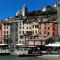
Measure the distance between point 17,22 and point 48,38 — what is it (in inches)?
762

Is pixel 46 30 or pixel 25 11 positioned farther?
pixel 25 11

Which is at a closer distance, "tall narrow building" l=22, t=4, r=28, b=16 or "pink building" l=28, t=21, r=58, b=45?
"pink building" l=28, t=21, r=58, b=45

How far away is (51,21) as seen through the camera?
97938 millimetres

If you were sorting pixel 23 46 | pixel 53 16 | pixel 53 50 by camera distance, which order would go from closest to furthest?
pixel 53 50 < pixel 23 46 < pixel 53 16

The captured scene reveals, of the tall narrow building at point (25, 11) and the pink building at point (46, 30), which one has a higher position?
the tall narrow building at point (25, 11)

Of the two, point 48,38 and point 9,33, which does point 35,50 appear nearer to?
point 48,38

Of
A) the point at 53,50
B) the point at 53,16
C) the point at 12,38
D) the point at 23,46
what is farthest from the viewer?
the point at 53,16

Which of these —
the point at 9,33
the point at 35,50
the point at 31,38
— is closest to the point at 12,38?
the point at 9,33

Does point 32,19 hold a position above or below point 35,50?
above

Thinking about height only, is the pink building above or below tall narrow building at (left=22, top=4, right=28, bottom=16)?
below

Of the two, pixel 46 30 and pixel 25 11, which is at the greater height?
pixel 25 11

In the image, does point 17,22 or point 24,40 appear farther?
point 17,22

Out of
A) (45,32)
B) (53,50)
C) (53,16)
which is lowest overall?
(53,50)

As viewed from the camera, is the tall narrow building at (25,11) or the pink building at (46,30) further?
the tall narrow building at (25,11)
